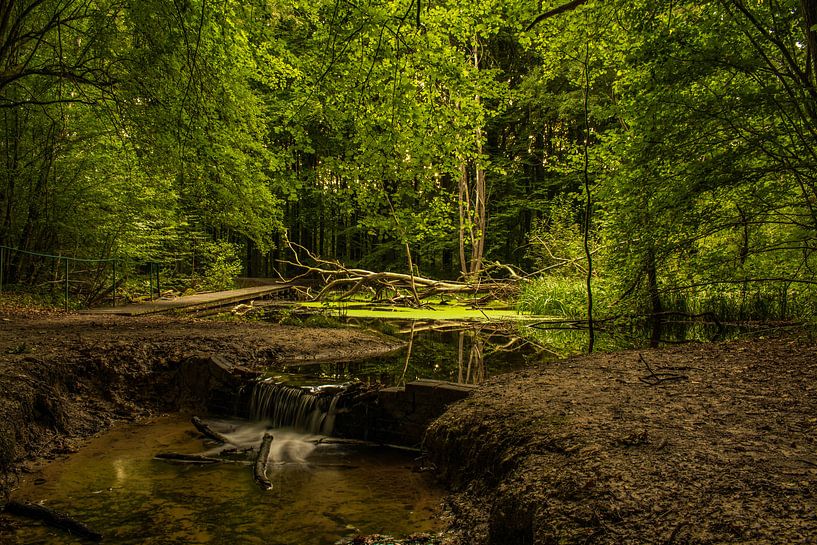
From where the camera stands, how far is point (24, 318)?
9.58m

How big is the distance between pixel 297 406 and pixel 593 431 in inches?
165

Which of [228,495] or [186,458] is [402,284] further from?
[228,495]

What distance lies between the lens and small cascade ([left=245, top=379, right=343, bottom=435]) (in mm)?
6445

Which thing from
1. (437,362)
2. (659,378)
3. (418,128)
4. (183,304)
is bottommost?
(437,362)

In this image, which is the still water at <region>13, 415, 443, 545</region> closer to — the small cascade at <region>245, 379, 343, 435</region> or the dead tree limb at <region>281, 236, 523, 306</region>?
the small cascade at <region>245, 379, 343, 435</region>

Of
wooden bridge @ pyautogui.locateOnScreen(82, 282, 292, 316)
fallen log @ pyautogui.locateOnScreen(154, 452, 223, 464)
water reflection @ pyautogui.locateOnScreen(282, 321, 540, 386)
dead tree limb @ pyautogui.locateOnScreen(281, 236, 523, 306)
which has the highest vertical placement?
dead tree limb @ pyautogui.locateOnScreen(281, 236, 523, 306)

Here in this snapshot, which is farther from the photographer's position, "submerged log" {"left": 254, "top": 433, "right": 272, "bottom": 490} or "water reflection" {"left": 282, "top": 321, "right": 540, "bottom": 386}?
"water reflection" {"left": 282, "top": 321, "right": 540, "bottom": 386}

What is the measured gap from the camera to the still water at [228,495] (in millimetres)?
3787

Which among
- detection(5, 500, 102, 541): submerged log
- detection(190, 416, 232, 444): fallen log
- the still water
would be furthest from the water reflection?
detection(5, 500, 102, 541): submerged log

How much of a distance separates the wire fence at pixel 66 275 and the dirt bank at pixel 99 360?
233 cm

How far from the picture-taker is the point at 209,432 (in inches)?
238

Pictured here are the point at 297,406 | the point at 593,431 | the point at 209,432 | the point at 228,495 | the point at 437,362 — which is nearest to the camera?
the point at 593,431

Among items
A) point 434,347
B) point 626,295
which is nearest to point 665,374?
point 626,295

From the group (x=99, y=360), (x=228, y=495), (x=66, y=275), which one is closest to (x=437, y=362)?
(x=228, y=495)
